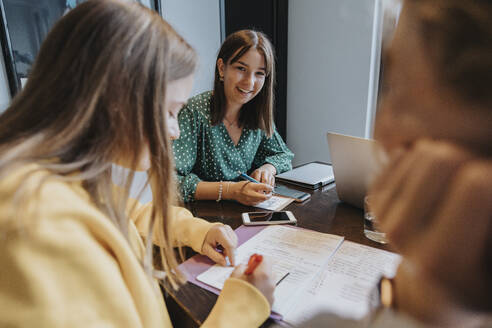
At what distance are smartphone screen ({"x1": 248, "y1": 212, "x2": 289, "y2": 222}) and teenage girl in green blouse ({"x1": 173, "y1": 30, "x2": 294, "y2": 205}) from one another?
1.02 ft

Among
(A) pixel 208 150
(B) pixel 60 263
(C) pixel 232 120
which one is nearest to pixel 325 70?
(C) pixel 232 120

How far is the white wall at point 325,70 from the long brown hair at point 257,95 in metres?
1.05

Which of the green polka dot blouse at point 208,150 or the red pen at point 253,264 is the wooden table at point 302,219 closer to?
the red pen at point 253,264

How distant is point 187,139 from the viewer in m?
1.43

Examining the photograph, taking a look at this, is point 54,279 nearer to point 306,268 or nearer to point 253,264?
point 253,264

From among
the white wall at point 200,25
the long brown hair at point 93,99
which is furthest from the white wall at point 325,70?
the long brown hair at point 93,99

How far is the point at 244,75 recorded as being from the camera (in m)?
1.48

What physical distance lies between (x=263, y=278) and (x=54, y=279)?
1.15 ft

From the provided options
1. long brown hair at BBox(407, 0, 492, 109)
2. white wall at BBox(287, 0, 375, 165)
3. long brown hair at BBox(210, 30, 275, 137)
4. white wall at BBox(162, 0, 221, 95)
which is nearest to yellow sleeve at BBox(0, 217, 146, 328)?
long brown hair at BBox(407, 0, 492, 109)

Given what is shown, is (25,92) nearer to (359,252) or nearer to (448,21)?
(448,21)

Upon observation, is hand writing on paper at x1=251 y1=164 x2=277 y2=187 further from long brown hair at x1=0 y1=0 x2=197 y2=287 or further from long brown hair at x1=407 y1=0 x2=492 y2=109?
long brown hair at x1=407 y1=0 x2=492 y2=109

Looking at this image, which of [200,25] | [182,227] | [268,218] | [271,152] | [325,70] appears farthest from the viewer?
[200,25]

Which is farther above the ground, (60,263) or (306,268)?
(60,263)

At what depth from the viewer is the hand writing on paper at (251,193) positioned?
1.09 metres
